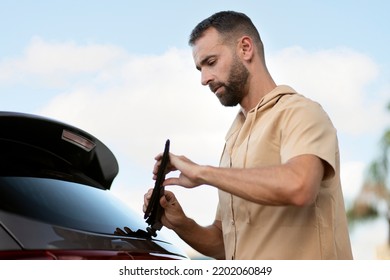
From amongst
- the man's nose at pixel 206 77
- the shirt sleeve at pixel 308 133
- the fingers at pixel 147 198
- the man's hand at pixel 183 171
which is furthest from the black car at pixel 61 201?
the shirt sleeve at pixel 308 133

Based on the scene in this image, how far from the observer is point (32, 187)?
2.46 meters

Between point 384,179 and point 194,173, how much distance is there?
16483 millimetres

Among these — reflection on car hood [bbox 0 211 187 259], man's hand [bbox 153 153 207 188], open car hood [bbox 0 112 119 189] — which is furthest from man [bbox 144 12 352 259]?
reflection on car hood [bbox 0 211 187 259]

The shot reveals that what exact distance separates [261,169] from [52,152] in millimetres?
906

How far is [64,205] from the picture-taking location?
246 centimetres

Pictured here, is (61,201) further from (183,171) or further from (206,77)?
(206,77)

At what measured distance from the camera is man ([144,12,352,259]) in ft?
8.08

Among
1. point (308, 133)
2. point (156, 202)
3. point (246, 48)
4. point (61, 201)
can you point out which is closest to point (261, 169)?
point (308, 133)

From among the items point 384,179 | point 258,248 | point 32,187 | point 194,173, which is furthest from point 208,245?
point 384,179

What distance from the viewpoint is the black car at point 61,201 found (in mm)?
2227

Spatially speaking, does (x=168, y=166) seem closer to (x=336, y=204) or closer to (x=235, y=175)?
(x=235, y=175)

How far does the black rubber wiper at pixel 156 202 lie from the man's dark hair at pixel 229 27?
0.73 meters

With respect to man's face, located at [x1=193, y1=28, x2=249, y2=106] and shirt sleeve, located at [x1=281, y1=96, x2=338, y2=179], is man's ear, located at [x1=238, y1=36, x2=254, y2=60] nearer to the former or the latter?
man's face, located at [x1=193, y1=28, x2=249, y2=106]
